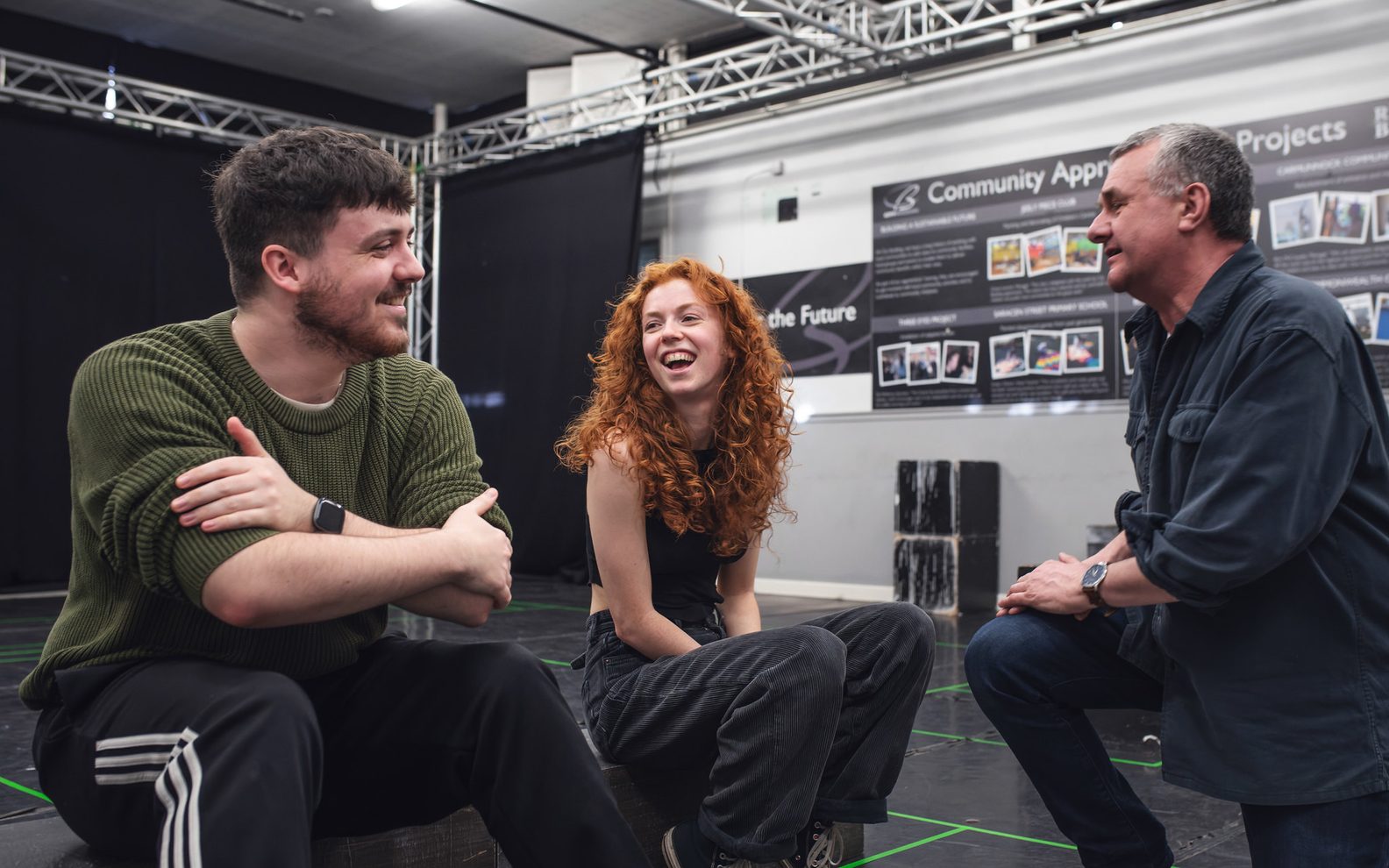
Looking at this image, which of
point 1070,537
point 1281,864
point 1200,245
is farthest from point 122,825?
point 1070,537

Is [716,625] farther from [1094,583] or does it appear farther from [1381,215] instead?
[1381,215]

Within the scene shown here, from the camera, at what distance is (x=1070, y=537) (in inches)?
244

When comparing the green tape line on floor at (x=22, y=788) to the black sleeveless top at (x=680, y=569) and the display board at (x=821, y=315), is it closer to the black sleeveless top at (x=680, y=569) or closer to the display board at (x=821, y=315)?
the black sleeveless top at (x=680, y=569)

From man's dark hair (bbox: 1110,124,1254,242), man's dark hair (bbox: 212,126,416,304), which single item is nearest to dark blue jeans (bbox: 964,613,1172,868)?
man's dark hair (bbox: 1110,124,1254,242)

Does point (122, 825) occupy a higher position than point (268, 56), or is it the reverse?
point (268, 56)

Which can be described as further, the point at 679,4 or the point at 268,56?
the point at 268,56

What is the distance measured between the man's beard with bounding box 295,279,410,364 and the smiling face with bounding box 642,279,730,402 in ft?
2.03

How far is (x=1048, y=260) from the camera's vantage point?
20.8ft

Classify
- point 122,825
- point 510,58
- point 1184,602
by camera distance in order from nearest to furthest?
point 122,825
point 1184,602
point 510,58

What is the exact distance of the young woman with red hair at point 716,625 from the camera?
172 cm

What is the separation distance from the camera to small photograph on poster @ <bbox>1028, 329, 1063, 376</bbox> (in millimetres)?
6270

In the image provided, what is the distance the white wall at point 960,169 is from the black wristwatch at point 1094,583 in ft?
14.5

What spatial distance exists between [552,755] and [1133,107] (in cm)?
560

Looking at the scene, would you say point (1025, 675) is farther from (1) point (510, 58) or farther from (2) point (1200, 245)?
(1) point (510, 58)
